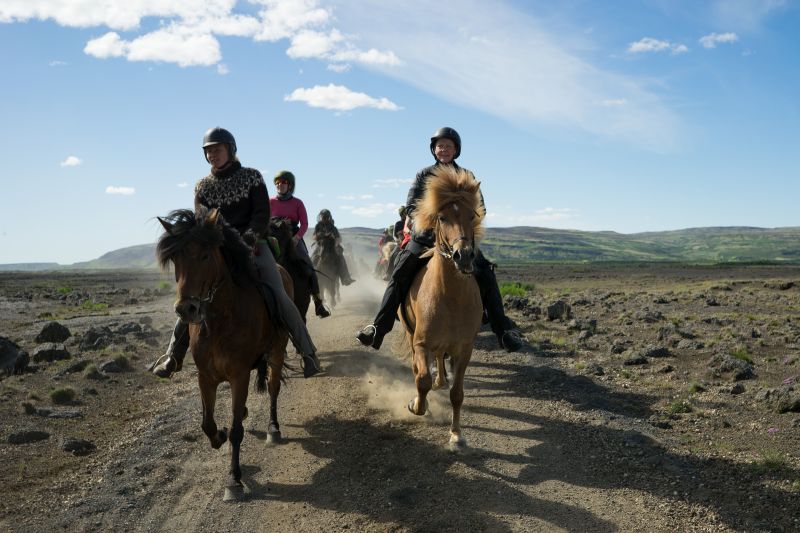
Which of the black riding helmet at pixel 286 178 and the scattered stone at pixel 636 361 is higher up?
the black riding helmet at pixel 286 178

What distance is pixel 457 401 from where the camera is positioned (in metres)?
7.50

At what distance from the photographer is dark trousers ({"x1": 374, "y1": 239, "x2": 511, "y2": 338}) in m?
8.59

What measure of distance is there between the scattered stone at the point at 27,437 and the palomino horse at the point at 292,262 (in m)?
4.54

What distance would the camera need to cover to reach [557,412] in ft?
28.8

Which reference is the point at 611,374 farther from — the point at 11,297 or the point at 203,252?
the point at 11,297

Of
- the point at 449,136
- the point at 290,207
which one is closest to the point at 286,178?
the point at 290,207

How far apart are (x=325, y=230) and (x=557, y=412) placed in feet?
45.3

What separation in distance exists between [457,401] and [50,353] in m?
10.8

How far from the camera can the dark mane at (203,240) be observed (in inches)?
231

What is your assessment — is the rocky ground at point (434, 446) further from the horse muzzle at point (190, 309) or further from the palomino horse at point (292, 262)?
the horse muzzle at point (190, 309)

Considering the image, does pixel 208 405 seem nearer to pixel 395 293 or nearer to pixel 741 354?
pixel 395 293

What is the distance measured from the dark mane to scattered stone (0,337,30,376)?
332 inches

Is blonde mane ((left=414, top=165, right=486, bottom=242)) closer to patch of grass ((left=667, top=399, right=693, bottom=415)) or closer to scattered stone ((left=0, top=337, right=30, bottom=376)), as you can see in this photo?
patch of grass ((left=667, top=399, right=693, bottom=415))

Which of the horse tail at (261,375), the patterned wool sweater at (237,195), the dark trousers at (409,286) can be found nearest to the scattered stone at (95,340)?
the horse tail at (261,375)
